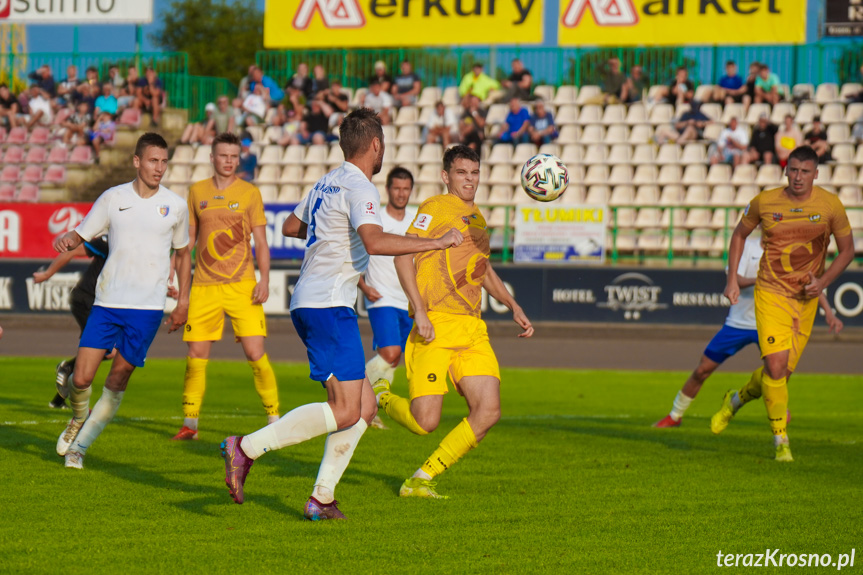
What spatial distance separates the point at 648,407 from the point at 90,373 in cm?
696

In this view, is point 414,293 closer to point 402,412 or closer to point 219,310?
point 402,412

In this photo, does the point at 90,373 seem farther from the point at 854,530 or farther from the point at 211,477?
the point at 854,530

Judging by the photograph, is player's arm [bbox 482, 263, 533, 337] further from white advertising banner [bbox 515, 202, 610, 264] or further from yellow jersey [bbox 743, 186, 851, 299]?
white advertising banner [bbox 515, 202, 610, 264]

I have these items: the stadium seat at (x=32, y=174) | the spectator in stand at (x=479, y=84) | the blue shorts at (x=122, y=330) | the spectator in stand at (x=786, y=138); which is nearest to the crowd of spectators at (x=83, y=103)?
the stadium seat at (x=32, y=174)

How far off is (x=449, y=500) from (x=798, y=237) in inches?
148

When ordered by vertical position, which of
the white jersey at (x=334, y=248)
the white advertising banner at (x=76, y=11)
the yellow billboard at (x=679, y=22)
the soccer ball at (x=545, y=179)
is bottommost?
the white jersey at (x=334, y=248)

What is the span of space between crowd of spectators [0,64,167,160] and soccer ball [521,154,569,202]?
2291cm

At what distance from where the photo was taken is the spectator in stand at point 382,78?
28.5 m

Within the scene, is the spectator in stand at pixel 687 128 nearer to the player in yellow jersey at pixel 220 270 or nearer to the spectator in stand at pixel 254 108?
the spectator in stand at pixel 254 108

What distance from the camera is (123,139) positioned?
29766 mm

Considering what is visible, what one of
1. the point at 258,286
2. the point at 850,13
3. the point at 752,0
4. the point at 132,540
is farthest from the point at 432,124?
the point at 132,540

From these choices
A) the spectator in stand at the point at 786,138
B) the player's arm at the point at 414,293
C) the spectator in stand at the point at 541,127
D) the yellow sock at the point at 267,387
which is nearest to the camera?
the player's arm at the point at 414,293

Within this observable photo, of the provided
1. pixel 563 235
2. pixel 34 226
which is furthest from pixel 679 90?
pixel 34 226

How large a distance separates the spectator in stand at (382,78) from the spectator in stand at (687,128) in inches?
281
